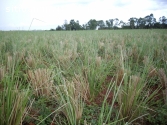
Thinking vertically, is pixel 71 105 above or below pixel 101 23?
below

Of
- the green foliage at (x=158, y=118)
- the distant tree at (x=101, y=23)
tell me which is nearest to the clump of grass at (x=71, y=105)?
the green foliage at (x=158, y=118)

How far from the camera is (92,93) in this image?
62.4 inches

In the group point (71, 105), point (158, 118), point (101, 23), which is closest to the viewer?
point (71, 105)

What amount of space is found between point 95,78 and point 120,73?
0.46 m

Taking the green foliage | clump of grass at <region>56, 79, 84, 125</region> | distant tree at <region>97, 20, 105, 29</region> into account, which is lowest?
the green foliage

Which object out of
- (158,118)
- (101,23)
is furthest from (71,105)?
(101,23)

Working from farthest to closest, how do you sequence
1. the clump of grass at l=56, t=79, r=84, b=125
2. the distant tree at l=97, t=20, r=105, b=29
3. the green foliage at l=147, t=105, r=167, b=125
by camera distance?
the distant tree at l=97, t=20, r=105, b=29, the green foliage at l=147, t=105, r=167, b=125, the clump of grass at l=56, t=79, r=84, b=125

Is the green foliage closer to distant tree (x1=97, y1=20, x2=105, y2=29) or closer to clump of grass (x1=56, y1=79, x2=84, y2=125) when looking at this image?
clump of grass (x1=56, y1=79, x2=84, y2=125)

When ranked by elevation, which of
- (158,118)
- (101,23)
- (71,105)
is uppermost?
(101,23)

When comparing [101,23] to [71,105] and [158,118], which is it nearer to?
[158,118]

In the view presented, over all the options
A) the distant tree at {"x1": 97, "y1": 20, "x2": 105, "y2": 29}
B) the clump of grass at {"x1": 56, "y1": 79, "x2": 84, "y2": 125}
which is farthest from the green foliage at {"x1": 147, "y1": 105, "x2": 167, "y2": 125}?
the distant tree at {"x1": 97, "y1": 20, "x2": 105, "y2": 29}

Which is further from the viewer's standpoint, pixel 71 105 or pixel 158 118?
pixel 158 118

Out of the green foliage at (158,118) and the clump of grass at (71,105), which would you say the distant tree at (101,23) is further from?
the clump of grass at (71,105)

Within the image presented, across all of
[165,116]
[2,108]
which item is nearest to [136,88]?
[165,116]
